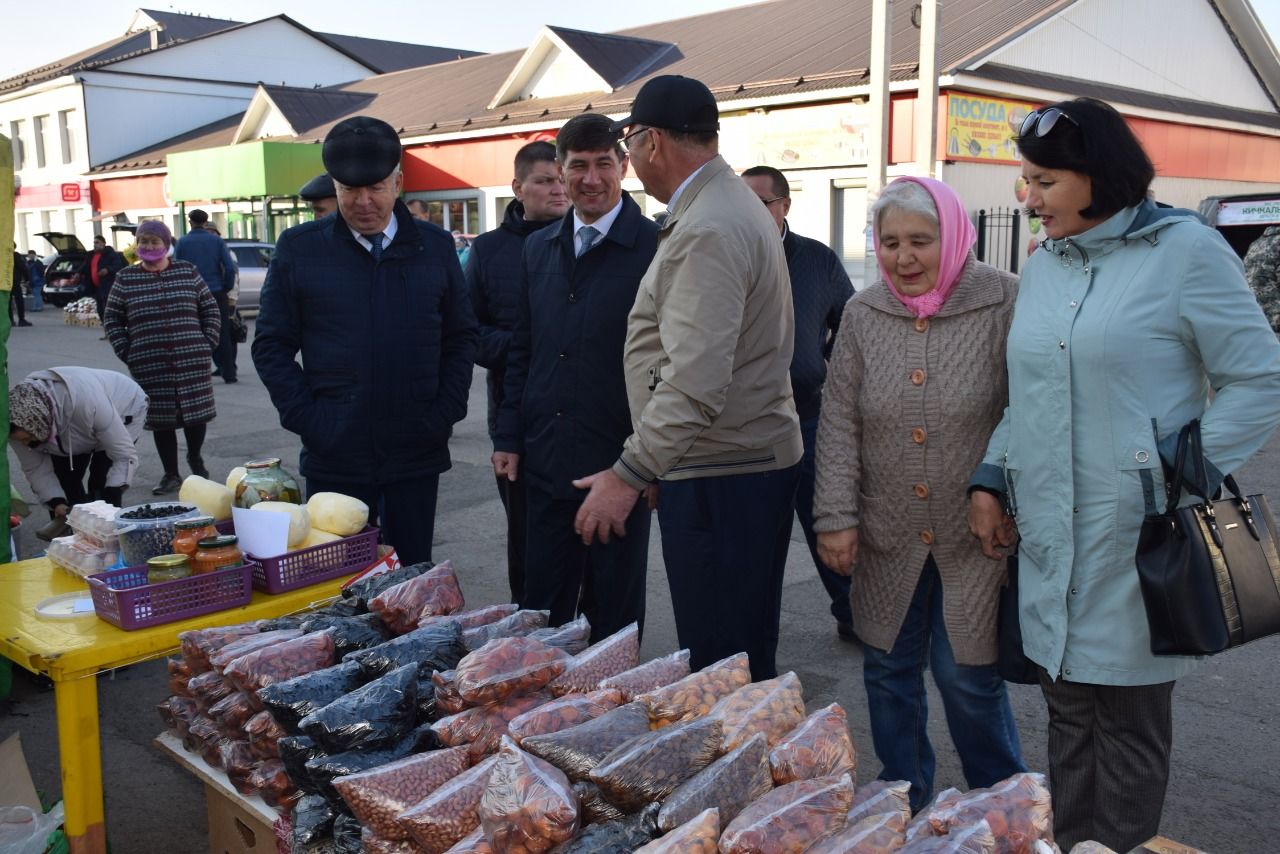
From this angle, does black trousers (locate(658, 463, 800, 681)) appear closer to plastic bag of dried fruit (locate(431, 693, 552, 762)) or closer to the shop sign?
plastic bag of dried fruit (locate(431, 693, 552, 762))

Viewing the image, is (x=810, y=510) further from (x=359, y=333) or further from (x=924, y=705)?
Answer: (x=359, y=333)

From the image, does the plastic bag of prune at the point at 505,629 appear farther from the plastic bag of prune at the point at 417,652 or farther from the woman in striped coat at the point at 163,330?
the woman in striped coat at the point at 163,330

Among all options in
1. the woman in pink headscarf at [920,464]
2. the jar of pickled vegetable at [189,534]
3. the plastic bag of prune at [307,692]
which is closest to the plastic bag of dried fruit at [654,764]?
the plastic bag of prune at [307,692]

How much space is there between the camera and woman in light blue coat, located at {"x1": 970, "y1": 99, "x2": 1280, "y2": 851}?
215cm

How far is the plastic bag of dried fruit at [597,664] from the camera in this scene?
7.12 ft

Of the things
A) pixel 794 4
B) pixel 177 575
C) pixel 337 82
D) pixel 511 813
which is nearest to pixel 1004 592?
pixel 511 813

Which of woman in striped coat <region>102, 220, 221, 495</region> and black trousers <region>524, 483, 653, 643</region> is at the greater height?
woman in striped coat <region>102, 220, 221, 495</region>

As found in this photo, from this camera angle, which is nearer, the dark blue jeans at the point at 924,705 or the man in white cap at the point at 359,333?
the dark blue jeans at the point at 924,705

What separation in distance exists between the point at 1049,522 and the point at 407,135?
25837 mm

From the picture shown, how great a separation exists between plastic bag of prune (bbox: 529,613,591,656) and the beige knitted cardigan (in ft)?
2.32

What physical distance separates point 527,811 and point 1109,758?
4.64 ft

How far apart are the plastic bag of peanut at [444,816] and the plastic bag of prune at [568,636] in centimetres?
52

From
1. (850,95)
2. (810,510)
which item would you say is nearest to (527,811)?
(810,510)

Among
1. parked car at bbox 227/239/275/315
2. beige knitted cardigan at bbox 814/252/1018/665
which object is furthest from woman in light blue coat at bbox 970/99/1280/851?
parked car at bbox 227/239/275/315
